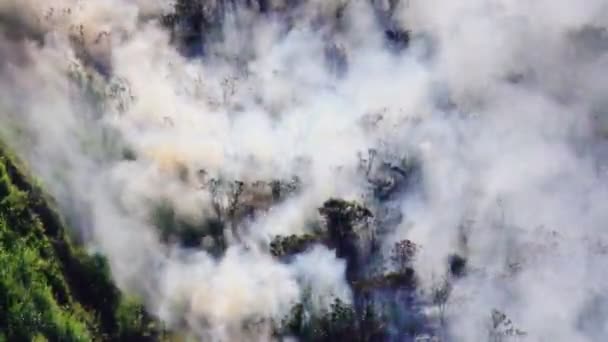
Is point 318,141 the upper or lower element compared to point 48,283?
upper

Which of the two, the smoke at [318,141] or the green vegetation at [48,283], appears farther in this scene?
the smoke at [318,141]

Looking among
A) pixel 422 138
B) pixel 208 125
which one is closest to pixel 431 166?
pixel 422 138

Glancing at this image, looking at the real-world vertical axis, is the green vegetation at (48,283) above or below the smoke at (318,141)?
below

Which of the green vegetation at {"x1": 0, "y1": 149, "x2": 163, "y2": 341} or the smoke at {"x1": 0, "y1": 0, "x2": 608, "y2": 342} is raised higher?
the smoke at {"x1": 0, "y1": 0, "x2": 608, "y2": 342}

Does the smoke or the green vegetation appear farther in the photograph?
the smoke

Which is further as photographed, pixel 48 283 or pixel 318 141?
pixel 318 141
